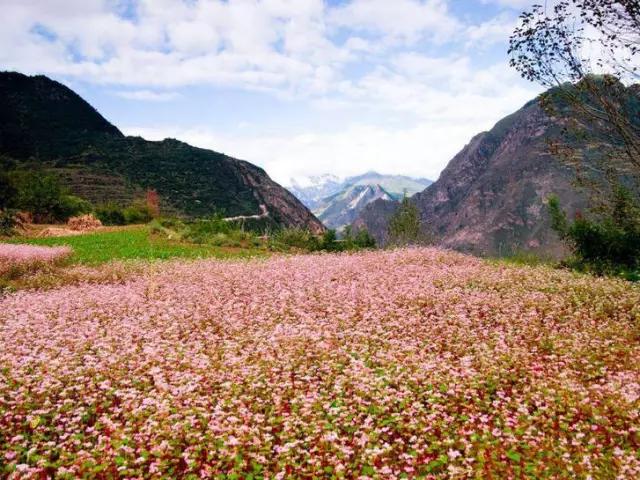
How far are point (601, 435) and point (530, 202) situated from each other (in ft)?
549

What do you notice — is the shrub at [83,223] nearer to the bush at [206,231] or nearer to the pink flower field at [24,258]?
the bush at [206,231]

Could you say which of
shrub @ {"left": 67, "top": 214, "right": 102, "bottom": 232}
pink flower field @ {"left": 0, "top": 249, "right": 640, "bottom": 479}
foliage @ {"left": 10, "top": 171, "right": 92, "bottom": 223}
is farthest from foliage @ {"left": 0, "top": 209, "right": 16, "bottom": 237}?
pink flower field @ {"left": 0, "top": 249, "right": 640, "bottom": 479}

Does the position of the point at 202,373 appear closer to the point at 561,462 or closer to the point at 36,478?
the point at 36,478

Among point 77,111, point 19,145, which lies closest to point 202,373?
point 19,145

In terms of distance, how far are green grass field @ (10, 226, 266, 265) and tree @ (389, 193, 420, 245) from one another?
14275mm

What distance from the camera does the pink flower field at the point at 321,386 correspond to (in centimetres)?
559

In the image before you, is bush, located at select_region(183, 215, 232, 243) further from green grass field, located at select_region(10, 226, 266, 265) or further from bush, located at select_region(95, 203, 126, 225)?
bush, located at select_region(95, 203, 126, 225)

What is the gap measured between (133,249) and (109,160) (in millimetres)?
71649

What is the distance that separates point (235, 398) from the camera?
6.64m

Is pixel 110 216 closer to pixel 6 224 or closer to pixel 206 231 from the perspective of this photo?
pixel 6 224

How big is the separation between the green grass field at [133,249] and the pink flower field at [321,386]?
432 inches

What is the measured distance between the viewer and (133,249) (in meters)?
26.0

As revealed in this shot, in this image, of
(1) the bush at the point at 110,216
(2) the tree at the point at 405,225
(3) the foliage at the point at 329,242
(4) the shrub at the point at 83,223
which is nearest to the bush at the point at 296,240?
(3) the foliage at the point at 329,242

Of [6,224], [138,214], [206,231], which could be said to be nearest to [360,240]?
[206,231]
